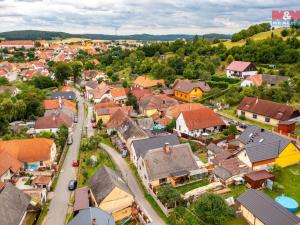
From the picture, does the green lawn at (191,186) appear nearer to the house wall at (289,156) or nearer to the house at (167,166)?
the house at (167,166)

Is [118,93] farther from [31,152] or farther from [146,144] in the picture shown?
[146,144]

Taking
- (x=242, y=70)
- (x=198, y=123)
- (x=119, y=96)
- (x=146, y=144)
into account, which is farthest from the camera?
(x=242, y=70)

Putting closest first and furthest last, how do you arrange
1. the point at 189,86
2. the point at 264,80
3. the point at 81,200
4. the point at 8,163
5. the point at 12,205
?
the point at 12,205 → the point at 81,200 → the point at 8,163 → the point at 264,80 → the point at 189,86

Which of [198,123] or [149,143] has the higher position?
[198,123]

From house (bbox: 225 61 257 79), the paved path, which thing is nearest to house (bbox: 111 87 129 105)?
the paved path

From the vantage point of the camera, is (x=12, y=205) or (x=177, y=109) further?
(x=177, y=109)

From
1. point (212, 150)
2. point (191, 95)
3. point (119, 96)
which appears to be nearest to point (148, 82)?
point (119, 96)

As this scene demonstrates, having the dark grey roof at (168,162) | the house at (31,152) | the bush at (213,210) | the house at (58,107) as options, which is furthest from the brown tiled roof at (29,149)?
the bush at (213,210)
